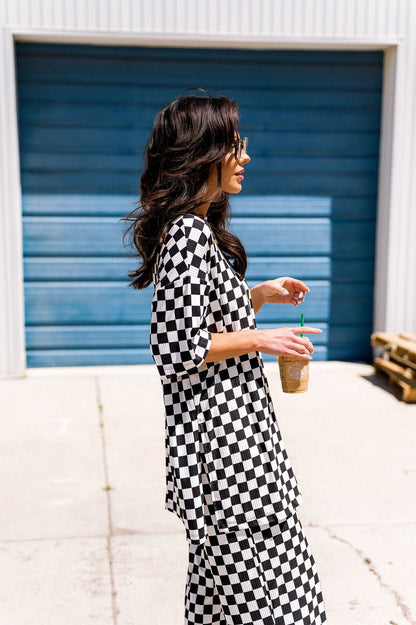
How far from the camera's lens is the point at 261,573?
1.94 m

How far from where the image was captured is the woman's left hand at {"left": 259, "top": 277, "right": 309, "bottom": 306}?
2277mm

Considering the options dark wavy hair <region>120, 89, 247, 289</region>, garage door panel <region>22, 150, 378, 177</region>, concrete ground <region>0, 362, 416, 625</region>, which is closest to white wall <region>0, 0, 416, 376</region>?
garage door panel <region>22, 150, 378, 177</region>

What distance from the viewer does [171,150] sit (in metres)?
1.96

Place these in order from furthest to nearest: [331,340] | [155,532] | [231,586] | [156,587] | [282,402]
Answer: [331,340]
[282,402]
[155,532]
[156,587]
[231,586]

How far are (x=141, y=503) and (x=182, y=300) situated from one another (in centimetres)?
232

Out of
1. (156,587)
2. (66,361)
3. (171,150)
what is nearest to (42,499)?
(156,587)

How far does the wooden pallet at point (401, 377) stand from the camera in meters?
5.90

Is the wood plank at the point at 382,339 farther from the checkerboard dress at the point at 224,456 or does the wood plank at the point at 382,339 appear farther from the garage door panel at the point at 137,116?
the checkerboard dress at the point at 224,456

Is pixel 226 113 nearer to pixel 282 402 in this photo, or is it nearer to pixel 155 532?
pixel 155 532

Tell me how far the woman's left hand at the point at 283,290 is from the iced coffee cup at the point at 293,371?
0.24 m

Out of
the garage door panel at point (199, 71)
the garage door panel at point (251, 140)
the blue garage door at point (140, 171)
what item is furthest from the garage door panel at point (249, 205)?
the garage door panel at point (199, 71)

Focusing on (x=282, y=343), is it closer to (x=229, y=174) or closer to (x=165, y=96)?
(x=229, y=174)

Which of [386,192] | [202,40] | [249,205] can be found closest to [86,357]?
[249,205]

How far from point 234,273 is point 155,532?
6.41ft
